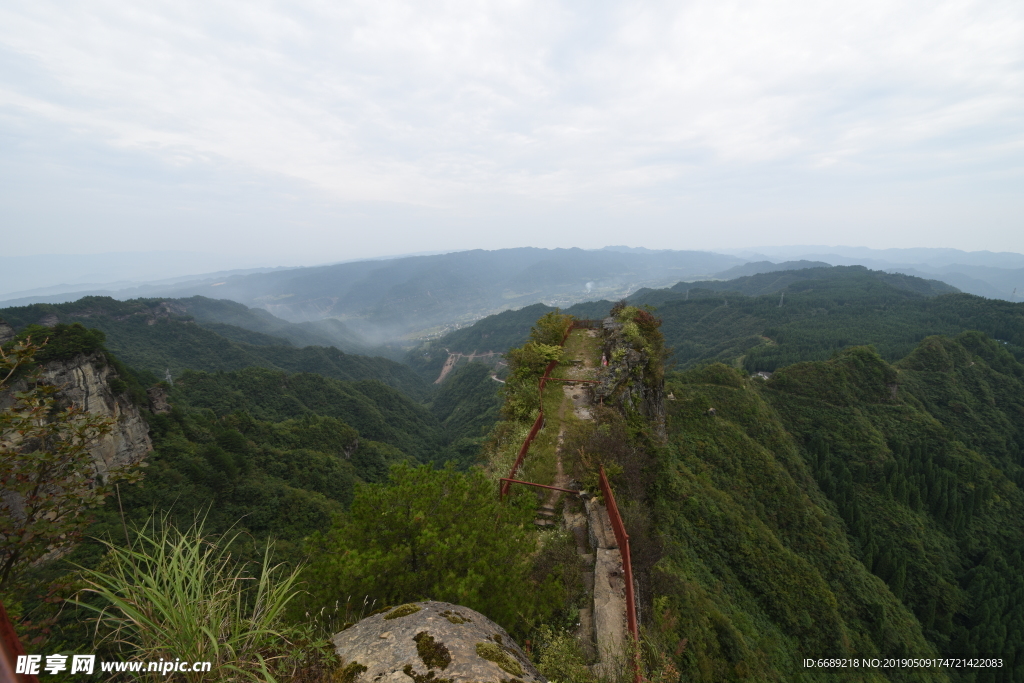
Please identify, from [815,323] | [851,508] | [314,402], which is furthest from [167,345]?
[815,323]

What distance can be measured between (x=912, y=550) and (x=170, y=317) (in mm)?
166016

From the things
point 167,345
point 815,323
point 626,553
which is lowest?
point 815,323

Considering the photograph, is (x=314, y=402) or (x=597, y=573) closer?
(x=597, y=573)

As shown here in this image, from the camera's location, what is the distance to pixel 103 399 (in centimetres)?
3534

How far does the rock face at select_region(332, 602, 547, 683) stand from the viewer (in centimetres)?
399

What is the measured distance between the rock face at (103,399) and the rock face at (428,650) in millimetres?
41012

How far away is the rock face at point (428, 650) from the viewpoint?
13.1ft

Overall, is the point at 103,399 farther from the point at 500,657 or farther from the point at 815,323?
the point at 815,323

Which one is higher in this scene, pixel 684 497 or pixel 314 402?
pixel 684 497

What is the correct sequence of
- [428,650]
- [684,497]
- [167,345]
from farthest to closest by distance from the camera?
1. [167,345]
2. [684,497]
3. [428,650]

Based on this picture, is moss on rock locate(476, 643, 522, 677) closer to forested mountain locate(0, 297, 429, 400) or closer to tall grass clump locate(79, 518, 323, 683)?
tall grass clump locate(79, 518, 323, 683)

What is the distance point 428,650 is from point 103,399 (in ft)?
159

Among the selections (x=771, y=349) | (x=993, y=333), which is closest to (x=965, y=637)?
(x=771, y=349)

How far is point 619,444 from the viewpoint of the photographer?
11.1 meters
